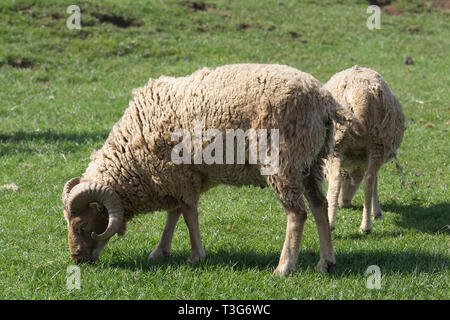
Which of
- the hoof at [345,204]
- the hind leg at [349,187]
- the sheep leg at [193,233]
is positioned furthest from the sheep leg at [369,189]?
the sheep leg at [193,233]

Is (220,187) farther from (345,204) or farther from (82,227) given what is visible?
Answer: (82,227)

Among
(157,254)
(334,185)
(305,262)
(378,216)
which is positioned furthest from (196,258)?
(378,216)

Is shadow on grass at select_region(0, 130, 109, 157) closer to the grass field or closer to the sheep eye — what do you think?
the grass field

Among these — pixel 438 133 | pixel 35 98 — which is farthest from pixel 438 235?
pixel 35 98

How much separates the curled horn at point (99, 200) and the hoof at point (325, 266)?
1956mm

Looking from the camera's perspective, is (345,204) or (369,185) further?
(345,204)

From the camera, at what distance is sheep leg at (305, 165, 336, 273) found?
5262 millimetres

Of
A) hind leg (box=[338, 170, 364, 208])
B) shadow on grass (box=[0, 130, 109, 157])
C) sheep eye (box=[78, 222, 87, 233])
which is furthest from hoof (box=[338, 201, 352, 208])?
shadow on grass (box=[0, 130, 109, 157])

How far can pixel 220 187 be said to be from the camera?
822 centimetres

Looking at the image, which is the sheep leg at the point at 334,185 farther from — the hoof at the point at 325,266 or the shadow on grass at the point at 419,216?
the hoof at the point at 325,266

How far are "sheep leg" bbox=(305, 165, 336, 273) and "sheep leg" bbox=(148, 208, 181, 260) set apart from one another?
4.77 ft

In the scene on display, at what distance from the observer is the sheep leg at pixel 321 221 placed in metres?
5.26

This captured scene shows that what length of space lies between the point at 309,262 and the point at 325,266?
0.25 meters
